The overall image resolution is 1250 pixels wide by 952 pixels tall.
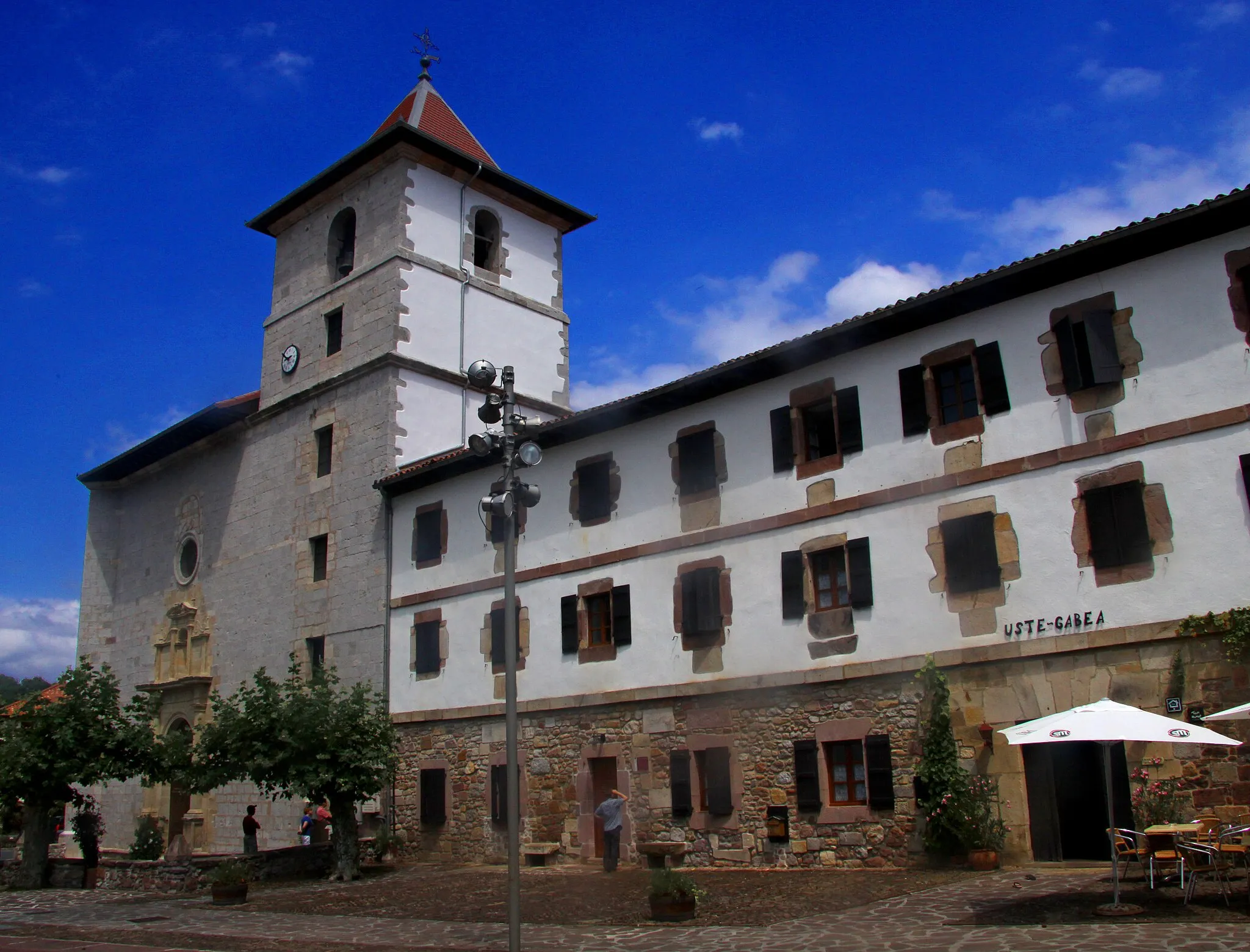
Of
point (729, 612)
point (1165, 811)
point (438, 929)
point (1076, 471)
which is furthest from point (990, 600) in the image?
point (438, 929)

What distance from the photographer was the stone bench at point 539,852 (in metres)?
19.7

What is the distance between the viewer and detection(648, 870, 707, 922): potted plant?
12.6 meters

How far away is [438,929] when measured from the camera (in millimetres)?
13469

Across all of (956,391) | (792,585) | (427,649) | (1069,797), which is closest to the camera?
(1069,797)

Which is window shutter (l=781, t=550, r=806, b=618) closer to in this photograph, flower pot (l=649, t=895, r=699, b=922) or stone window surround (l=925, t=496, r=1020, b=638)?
stone window surround (l=925, t=496, r=1020, b=638)

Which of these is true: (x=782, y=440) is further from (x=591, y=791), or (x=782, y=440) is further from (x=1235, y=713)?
→ (x=1235, y=713)

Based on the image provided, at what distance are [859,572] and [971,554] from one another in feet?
5.79

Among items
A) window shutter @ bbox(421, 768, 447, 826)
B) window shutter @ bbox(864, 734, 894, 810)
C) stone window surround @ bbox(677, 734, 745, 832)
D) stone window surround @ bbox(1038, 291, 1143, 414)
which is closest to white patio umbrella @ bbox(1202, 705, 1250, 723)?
stone window surround @ bbox(1038, 291, 1143, 414)

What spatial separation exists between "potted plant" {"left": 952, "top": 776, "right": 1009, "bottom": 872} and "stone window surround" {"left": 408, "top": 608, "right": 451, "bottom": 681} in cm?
1137

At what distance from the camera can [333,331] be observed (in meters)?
28.3

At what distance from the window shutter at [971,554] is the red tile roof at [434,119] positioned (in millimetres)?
18502

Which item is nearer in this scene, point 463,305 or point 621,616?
point 621,616

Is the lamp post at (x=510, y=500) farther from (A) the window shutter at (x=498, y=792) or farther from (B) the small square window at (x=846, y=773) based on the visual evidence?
(A) the window shutter at (x=498, y=792)

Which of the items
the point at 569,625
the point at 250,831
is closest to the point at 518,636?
the point at 569,625
